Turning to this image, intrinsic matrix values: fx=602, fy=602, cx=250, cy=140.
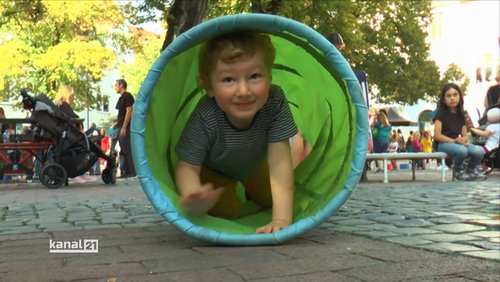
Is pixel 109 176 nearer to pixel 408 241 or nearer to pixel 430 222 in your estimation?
pixel 430 222

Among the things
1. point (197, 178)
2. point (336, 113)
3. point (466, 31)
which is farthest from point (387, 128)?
point (466, 31)

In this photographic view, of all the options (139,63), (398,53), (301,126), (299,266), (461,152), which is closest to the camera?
(299,266)

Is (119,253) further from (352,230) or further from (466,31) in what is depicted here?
(466,31)

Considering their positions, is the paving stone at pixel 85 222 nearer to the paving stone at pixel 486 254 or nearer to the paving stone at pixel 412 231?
the paving stone at pixel 412 231

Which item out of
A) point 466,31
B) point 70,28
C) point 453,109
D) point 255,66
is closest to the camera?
point 255,66

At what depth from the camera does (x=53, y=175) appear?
9453 millimetres

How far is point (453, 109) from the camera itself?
9906mm

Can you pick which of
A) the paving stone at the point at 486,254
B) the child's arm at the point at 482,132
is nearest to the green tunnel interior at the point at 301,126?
the paving stone at the point at 486,254

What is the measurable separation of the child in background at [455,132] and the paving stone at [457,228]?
6.27 meters

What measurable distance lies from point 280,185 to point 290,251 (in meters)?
0.53

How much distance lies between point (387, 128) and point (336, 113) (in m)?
13.1

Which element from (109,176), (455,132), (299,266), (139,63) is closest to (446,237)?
(299,266)

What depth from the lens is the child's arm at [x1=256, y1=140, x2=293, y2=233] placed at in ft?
11.1

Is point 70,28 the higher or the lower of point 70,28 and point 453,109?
the higher
